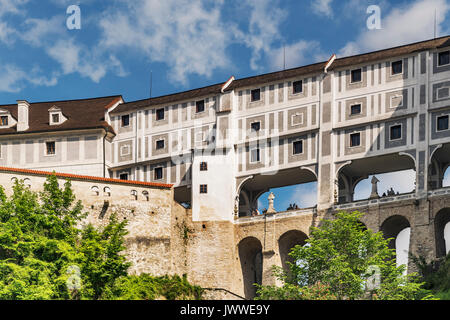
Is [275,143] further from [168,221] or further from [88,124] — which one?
[88,124]

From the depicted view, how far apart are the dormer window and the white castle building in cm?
11

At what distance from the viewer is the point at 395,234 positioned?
65.1 m

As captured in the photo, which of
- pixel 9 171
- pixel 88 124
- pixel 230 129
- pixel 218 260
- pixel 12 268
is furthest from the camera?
pixel 88 124

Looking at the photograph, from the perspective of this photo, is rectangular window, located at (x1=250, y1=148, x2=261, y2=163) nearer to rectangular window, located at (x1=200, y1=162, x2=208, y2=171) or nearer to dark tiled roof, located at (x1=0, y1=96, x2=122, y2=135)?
rectangular window, located at (x1=200, y1=162, x2=208, y2=171)

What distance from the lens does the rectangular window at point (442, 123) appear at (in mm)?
62509

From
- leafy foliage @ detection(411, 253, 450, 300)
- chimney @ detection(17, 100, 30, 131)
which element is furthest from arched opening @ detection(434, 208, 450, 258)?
chimney @ detection(17, 100, 30, 131)

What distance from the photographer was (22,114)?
77438 millimetres

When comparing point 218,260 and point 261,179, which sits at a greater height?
point 261,179

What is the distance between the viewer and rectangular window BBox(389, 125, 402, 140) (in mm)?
64125

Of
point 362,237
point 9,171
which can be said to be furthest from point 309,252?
point 9,171

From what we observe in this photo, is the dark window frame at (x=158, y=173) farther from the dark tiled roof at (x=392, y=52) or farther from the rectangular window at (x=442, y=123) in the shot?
the rectangular window at (x=442, y=123)

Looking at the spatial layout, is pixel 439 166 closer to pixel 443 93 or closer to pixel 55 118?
pixel 443 93

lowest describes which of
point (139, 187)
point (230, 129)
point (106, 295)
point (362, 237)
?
point (106, 295)

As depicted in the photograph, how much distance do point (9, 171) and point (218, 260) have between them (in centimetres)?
1704
